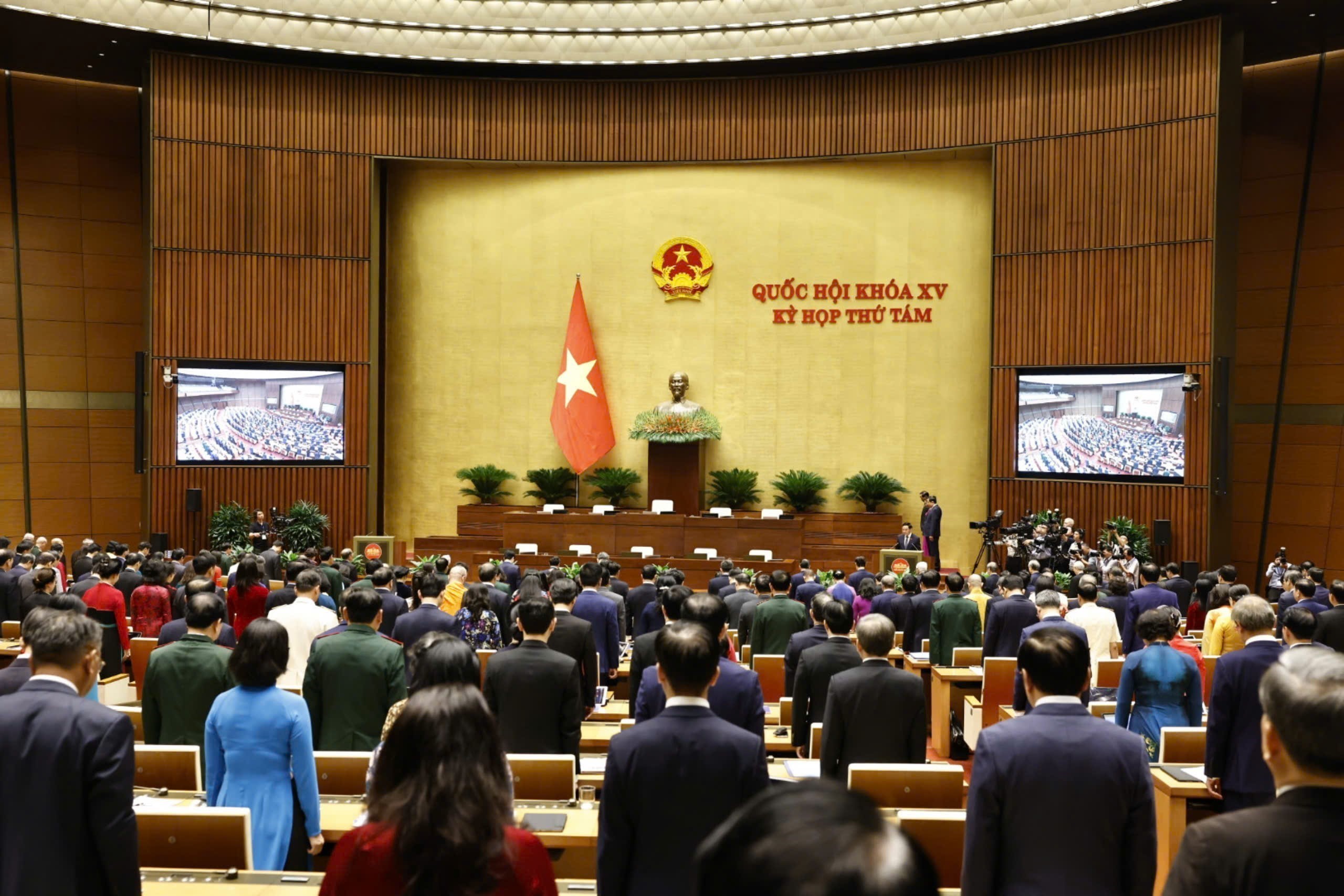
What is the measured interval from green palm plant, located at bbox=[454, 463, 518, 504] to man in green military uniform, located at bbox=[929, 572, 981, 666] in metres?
11.1

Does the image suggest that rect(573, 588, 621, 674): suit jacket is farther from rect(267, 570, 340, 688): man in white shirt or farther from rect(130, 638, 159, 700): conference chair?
rect(130, 638, 159, 700): conference chair

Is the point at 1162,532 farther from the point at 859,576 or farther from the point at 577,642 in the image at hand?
the point at 577,642

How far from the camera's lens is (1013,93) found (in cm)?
1684

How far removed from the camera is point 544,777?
165 inches

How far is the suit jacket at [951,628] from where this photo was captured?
858 cm

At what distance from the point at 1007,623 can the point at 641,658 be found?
3.47 metres

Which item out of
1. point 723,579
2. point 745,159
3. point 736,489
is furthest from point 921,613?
point 745,159

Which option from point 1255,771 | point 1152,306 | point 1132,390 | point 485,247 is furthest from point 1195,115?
point 1255,771

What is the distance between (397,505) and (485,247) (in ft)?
14.9

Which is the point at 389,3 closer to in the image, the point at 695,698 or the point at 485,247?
the point at 485,247

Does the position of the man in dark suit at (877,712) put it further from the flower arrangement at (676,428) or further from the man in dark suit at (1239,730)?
the flower arrangement at (676,428)

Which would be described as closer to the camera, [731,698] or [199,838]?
[199,838]

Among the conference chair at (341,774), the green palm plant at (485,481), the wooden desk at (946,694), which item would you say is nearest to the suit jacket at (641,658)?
the conference chair at (341,774)

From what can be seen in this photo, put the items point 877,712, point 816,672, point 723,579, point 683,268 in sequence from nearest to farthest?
point 877,712, point 816,672, point 723,579, point 683,268
